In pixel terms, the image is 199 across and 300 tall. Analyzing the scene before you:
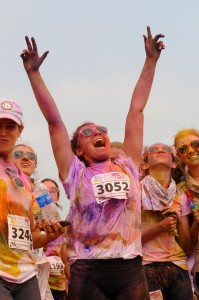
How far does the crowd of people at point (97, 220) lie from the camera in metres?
4.63

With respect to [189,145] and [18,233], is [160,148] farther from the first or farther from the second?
[18,233]

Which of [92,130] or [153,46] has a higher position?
[153,46]

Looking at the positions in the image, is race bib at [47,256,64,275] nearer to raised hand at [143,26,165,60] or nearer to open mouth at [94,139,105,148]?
open mouth at [94,139,105,148]


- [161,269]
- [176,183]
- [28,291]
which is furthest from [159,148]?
[28,291]

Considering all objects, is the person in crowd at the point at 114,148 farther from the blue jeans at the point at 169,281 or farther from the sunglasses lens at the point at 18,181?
the sunglasses lens at the point at 18,181

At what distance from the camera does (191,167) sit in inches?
276

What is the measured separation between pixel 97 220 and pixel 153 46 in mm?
1810

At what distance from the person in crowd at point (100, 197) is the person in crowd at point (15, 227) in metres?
0.41

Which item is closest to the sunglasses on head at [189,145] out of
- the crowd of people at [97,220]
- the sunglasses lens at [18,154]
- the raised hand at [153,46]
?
the crowd of people at [97,220]

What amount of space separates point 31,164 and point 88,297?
9.06 feet

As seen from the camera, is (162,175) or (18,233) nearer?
(18,233)

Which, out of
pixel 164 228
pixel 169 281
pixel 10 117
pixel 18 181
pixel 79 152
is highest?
pixel 10 117

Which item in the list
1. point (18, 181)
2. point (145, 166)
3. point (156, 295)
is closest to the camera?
point (18, 181)

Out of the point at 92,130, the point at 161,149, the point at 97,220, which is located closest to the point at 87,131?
the point at 92,130
